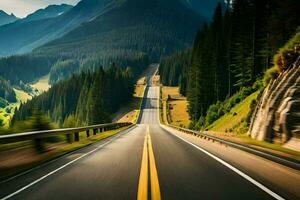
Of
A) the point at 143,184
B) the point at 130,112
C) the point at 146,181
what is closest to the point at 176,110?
the point at 130,112

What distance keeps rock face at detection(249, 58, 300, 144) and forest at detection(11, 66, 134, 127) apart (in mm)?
65391

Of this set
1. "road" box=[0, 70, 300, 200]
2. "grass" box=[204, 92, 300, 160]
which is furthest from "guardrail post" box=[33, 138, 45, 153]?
"grass" box=[204, 92, 300, 160]

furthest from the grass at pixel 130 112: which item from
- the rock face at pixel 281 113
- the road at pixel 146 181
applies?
the road at pixel 146 181

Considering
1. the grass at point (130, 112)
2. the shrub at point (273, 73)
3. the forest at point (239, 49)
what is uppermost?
the forest at point (239, 49)

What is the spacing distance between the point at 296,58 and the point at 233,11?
40.9 m

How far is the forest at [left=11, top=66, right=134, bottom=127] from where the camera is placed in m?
99.0

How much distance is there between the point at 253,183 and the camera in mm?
8828

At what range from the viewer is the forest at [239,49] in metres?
41.9

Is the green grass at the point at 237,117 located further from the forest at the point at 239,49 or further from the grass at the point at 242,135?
the forest at the point at 239,49

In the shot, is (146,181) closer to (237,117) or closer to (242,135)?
(242,135)

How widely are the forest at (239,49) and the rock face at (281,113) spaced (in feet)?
59.9

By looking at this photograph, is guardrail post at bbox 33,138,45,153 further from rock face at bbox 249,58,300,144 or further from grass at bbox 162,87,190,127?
grass at bbox 162,87,190,127

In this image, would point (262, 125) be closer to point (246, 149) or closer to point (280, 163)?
point (246, 149)

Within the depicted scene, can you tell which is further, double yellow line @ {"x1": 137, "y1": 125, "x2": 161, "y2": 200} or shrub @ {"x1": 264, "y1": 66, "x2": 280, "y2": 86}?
shrub @ {"x1": 264, "y1": 66, "x2": 280, "y2": 86}
